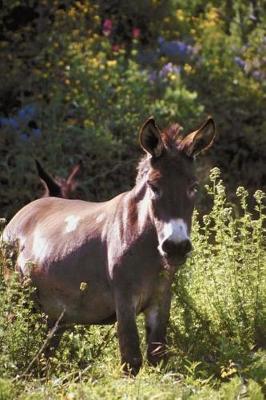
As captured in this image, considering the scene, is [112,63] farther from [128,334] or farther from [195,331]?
[128,334]

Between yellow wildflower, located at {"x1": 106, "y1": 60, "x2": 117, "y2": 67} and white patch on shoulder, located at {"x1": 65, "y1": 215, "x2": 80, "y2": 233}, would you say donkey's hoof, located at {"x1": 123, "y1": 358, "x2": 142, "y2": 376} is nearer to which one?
white patch on shoulder, located at {"x1": 65, "y1": 215, "x2": 80, "y2": 233}

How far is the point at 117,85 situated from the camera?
40.0 feet

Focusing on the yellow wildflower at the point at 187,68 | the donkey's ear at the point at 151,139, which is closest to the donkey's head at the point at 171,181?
the donkey's ear at the point at 151,139

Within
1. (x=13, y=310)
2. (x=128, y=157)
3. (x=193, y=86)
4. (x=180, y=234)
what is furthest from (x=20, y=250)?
(x=193, y=86)

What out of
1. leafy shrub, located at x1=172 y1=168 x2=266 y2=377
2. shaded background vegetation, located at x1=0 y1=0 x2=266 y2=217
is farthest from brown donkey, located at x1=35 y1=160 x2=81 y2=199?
shaded background vegetation, located at x1=0 y1=0 x2=266 y2=217

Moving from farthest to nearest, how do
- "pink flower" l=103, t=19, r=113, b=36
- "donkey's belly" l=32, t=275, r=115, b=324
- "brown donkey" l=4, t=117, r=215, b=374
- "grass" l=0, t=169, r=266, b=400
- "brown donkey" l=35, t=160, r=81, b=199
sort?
"pink flower" l=103, t=19, r=113, b=36
"brown donkey" l=35, t=160, r=81, b=199
"donkey's belly" l=32, t=275, r=115, b=324
"brown donkey" l=4, t=117, r=215, b=374
"grass" l=0, t=169, r=266, b=400

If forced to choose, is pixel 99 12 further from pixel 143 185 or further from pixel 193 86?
pixel 143 185

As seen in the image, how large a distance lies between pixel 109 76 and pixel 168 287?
19.2 ft

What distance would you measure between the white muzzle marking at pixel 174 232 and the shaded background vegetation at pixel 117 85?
15.7 ft

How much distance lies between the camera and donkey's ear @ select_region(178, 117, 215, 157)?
6.50m

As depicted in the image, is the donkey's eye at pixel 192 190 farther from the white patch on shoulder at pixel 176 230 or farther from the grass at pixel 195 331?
the grass at pixel 195 331

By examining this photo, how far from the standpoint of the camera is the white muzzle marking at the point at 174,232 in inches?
240

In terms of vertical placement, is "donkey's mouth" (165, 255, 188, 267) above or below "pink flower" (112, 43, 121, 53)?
above

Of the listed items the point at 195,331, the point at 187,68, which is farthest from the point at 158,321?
the point at 187,68
